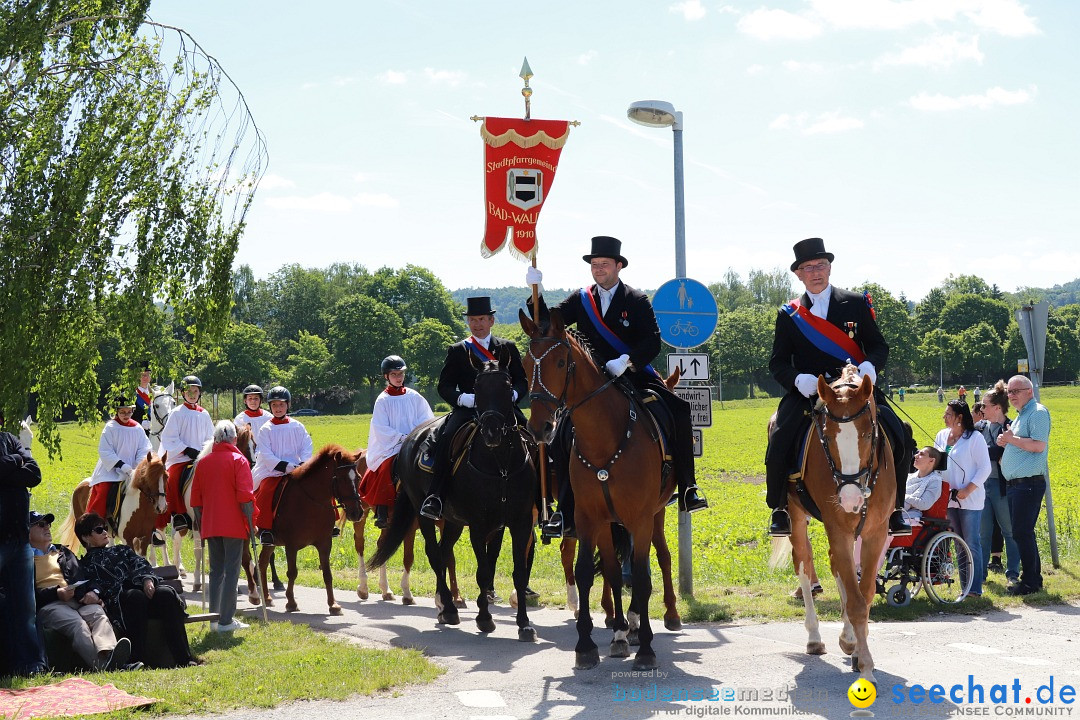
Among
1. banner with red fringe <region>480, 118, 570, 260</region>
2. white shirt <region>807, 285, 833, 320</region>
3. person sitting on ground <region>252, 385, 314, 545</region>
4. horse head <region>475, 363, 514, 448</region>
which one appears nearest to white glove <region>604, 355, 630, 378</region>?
horse head <region>475, 363, 514, 448</region>

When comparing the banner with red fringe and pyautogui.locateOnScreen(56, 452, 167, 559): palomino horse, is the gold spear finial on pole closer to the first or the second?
the banner with red fringe

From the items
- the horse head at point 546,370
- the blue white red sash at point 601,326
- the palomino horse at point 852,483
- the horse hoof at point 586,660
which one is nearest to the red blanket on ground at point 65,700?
the horse hoof at point 586,660

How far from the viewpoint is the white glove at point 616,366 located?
8604 millimetres

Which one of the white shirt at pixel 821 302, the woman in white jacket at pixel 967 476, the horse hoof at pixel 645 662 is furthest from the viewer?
the woman in white jacket at pixel 967 476

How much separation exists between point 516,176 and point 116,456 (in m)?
7.94

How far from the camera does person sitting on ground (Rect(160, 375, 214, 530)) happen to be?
1400cm

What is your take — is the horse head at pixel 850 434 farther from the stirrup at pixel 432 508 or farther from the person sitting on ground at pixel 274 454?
the person sitting on ground at pixel 274 454

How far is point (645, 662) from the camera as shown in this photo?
27.0 feet

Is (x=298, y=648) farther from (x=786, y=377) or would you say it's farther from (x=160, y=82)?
(x=160, y=82)

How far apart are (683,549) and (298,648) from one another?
4691 mm

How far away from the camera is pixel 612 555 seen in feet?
29.7

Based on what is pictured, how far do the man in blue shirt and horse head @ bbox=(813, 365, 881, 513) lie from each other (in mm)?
5184

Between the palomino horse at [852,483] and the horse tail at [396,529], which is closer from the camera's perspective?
the palomino horse at [852,483]

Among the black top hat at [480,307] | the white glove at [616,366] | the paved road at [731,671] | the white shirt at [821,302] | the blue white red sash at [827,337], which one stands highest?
the black top hat at [480,307]
